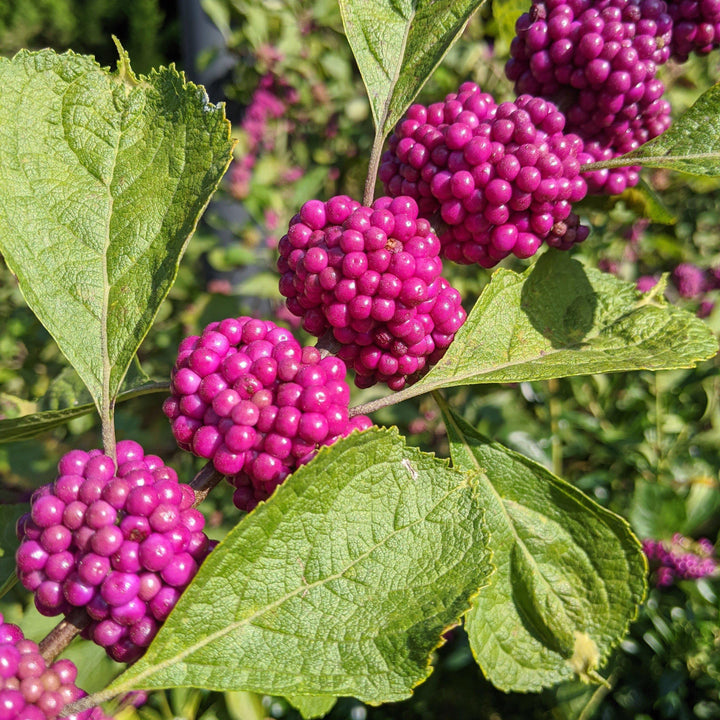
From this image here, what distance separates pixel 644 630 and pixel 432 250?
149 centimetres

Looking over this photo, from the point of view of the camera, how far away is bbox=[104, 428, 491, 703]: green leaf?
0.67 metres

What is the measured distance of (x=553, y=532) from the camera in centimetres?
100

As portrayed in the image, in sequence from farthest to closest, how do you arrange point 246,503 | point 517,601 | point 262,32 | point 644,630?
point 262,32 → point 644,630 → point 517,601 → point 246,503

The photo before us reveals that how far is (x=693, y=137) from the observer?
0.93 meters

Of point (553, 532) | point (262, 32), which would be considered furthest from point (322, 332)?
point (262, 32)

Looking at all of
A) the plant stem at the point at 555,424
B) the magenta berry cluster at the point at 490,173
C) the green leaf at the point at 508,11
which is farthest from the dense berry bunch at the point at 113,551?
the plant stem at the point at 555,424

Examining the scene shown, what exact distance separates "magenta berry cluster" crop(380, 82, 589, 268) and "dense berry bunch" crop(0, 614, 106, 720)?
0.73 m

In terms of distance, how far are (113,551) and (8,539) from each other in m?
0.60

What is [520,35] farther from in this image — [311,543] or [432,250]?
[311,543]

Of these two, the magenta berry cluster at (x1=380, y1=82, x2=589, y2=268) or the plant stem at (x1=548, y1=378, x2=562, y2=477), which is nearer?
the magenta berry cluster at (x1=380, y1=82, x2=589, y2=268)

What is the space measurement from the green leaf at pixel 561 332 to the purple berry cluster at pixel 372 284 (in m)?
0.04

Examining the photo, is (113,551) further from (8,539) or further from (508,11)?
(508,11)

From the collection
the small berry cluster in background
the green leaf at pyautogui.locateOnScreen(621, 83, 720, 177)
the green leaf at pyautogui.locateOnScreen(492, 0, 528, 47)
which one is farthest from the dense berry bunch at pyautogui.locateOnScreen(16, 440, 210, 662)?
the small berry cluster in background

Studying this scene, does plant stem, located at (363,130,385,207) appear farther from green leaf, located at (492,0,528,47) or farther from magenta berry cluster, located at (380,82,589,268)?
green leaf, located at (492,0,528,47)
